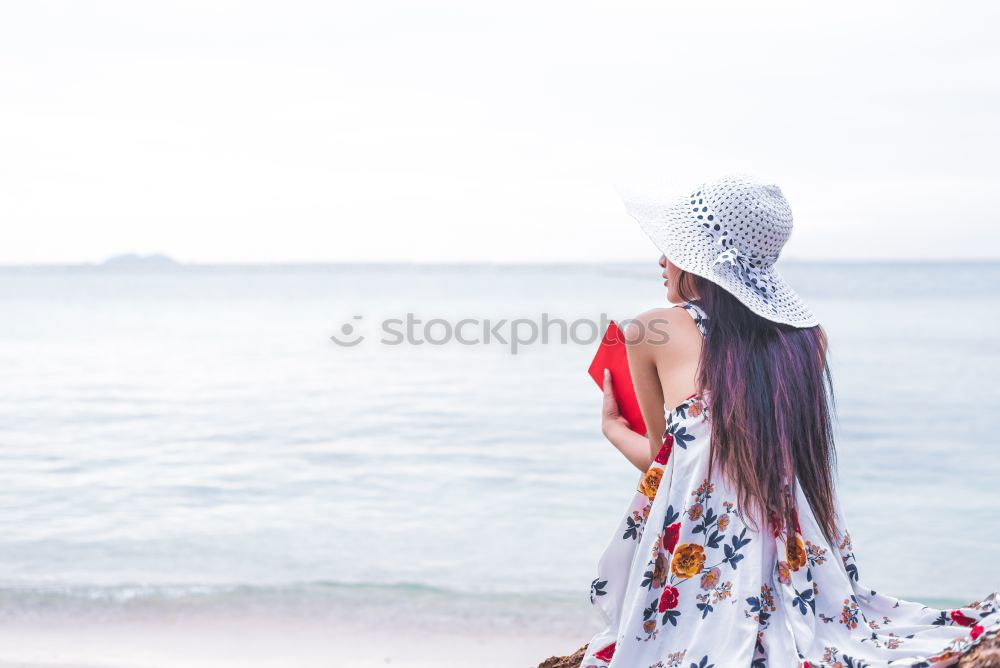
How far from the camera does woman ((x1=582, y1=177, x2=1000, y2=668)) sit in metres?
1.85

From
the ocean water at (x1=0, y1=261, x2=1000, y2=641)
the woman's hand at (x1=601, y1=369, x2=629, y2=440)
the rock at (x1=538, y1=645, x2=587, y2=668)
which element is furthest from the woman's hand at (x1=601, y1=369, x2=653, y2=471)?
the ocean water at (x1=0, y1=261, x2=1000, y2=641)

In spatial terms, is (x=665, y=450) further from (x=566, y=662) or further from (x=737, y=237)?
(x=566, y=662)

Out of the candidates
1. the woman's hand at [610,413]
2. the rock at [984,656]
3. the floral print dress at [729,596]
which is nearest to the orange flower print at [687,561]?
the floral print dress at [729,596]

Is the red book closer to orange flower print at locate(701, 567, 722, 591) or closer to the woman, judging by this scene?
the woman

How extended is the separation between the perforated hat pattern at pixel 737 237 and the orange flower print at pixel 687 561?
0.50m

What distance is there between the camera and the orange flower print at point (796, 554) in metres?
1.92

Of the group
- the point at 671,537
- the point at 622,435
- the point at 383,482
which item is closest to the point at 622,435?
the point at 622,435

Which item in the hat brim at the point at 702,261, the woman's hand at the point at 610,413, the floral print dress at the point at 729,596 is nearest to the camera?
the floral print dress at the point at 729,596

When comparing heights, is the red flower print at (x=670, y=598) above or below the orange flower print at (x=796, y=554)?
below

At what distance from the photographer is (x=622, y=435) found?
83.5 inches

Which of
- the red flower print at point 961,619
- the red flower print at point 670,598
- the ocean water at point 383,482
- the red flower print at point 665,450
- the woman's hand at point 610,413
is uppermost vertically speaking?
the woman's hand at point 610,413

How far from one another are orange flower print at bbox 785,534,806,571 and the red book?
41cm

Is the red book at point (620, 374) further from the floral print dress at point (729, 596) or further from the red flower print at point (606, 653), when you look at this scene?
the red flower print at point (606, 653)

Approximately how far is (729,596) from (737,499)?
0.19m
